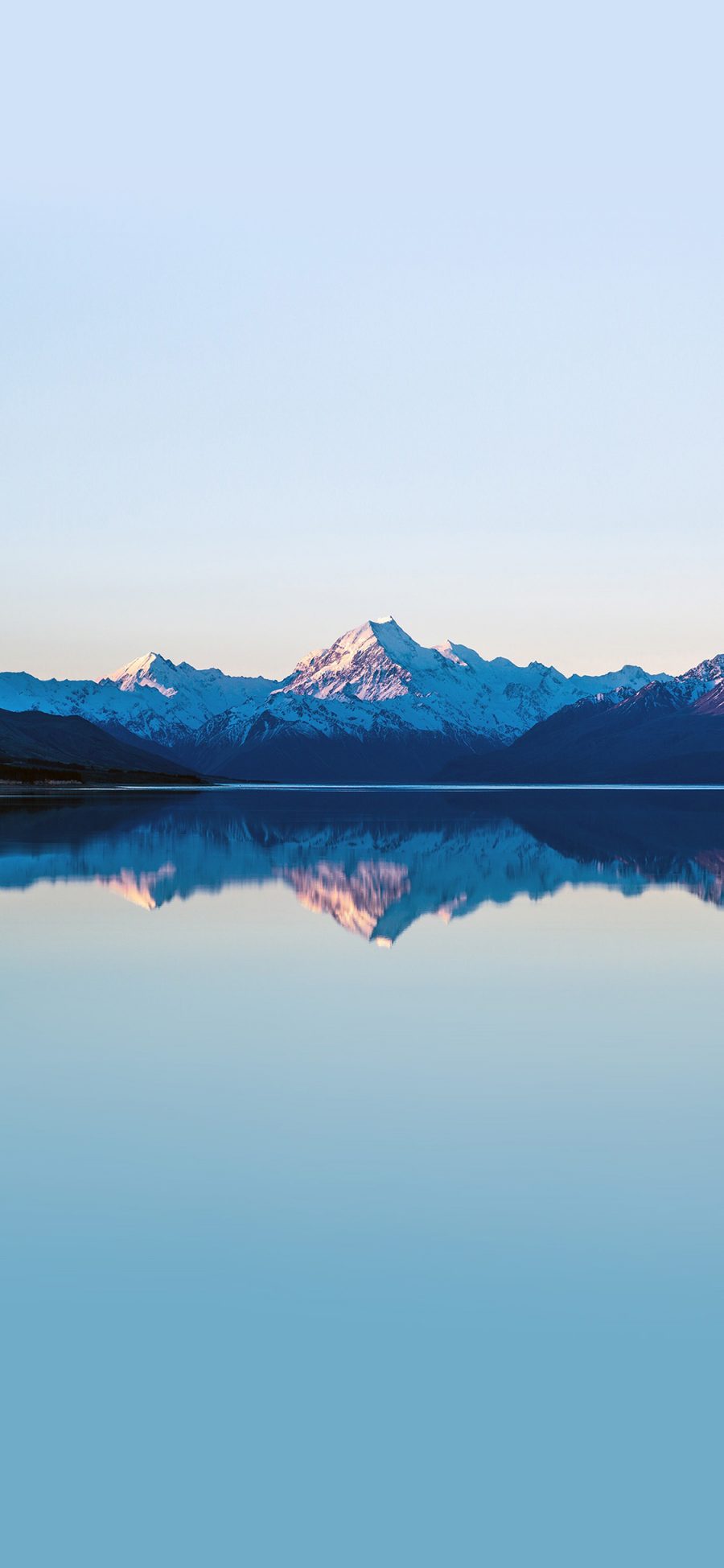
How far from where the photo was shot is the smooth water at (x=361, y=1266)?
27.6 feet

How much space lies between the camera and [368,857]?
62.4 meters

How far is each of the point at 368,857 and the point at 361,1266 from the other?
166ft

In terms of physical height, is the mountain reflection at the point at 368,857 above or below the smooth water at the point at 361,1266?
above

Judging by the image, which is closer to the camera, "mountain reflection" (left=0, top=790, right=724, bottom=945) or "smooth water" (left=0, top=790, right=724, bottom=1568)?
A: "smooth water" (left=0, top=790, right=724, bottom=1568)

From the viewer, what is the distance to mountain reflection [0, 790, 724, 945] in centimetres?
4591

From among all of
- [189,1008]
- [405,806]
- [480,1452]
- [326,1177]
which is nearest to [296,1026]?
[189,1008]

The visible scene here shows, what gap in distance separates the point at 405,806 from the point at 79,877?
9948cm

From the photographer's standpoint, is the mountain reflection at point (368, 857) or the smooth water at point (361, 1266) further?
the mountain reflection at point (368, 857)

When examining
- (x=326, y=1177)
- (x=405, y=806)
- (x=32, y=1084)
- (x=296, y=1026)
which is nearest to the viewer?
(x=326, y=1177)

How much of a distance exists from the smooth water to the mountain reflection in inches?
508

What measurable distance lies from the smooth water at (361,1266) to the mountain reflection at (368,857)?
12.9 m

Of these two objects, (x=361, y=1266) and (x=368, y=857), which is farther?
(x=368, y=857)

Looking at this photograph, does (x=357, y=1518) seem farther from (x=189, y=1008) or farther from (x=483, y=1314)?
(x=189, y=1008)

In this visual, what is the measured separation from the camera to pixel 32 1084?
61.8 ft
